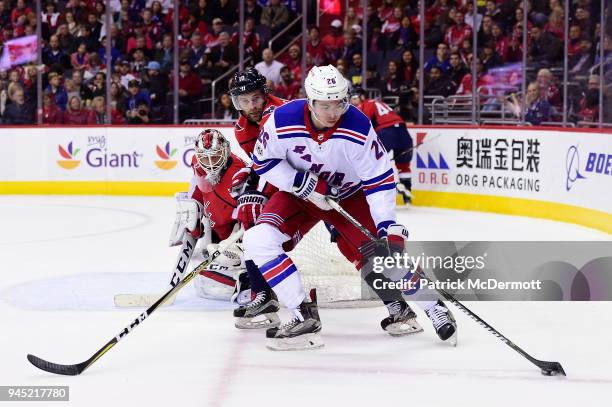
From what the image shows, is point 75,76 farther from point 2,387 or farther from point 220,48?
point 2,387

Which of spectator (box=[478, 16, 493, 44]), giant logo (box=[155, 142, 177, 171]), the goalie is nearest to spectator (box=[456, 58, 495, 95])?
spectator (box=[478, 16, 493, 44])

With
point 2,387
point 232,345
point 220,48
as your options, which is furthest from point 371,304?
point 220,48

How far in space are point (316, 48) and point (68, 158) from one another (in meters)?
2.91

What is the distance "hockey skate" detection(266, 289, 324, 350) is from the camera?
13.6 feet

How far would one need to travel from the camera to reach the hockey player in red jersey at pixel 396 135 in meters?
9.79

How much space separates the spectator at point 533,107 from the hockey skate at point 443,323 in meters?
5.42

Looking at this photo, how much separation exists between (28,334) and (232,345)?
89cm

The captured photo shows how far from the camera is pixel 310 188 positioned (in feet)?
13.9

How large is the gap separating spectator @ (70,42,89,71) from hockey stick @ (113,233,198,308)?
22.2 ft

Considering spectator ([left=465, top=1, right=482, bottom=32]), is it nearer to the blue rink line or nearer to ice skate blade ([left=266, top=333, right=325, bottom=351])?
the blue rink line

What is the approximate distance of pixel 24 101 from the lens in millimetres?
11203

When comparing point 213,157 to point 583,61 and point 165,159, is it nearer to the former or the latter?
point 583,61

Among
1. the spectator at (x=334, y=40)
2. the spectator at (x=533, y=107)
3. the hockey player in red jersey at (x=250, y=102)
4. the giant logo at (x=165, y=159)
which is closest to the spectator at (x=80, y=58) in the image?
Answer: the giant logo at (x=165, y=159)

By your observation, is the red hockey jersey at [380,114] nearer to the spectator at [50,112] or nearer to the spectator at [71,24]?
the spectator at [50,112]
